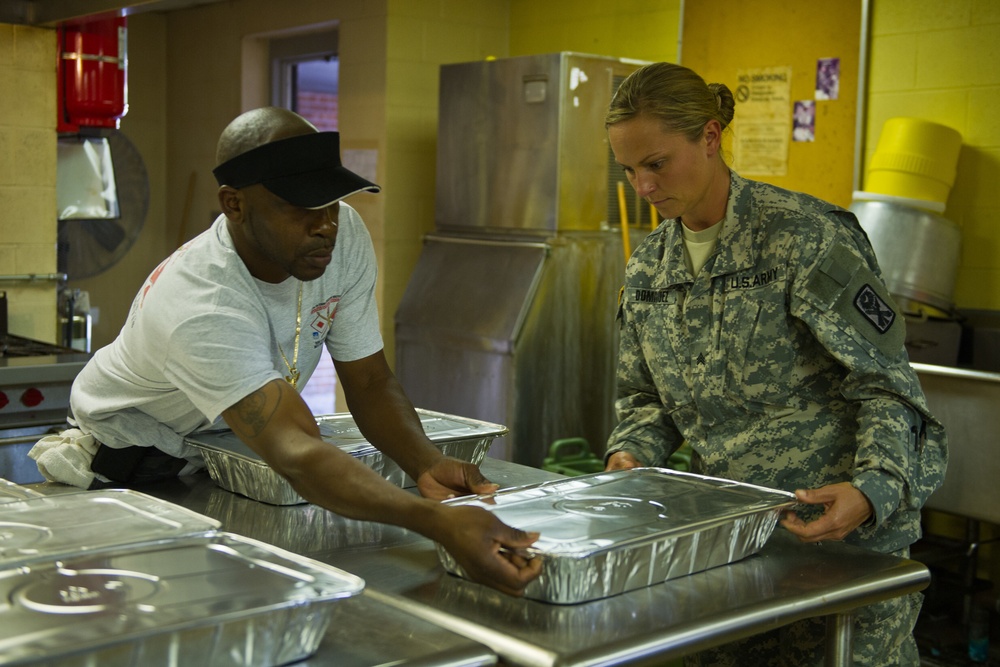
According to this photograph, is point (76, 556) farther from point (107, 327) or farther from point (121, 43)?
point (107, 327)

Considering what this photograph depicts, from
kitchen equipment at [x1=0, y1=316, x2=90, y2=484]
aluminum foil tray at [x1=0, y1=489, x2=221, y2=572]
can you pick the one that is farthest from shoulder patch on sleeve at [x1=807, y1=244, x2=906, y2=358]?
kitchen equipment at [x1=0, y1=316, x2=90, y2=484]

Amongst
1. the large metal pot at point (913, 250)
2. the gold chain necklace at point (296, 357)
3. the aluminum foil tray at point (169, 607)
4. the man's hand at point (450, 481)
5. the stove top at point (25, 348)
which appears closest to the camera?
the aluminum foil tray at point (169, 607)

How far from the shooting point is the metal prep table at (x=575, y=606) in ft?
3.89

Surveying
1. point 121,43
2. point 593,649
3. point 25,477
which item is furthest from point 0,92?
point 593,649

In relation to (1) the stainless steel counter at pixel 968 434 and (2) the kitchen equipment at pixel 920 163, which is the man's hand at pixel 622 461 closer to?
(1) the stainless steel counter at pixel 968 434

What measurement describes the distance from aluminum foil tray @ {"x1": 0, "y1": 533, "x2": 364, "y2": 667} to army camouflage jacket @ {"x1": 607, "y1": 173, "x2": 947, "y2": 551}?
34.8 inches

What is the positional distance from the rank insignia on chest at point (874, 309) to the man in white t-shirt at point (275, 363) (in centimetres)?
66

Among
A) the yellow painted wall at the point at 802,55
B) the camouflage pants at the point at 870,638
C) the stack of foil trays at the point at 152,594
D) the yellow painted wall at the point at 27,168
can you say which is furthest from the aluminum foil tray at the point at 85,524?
A: the yellow painted wall at the point at 802,55

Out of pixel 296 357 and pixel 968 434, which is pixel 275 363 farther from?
pixel 968 434

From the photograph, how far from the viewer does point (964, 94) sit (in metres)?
3.66

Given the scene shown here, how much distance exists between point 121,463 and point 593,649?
1.03 meters

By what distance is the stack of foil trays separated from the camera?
1.01 meters

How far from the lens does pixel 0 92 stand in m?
3.51

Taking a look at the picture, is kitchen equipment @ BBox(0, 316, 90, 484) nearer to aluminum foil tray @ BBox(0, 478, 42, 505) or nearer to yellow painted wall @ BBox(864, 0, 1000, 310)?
aluminum foil tray @ BBox(0, 478, 42, 505)
